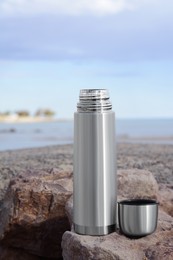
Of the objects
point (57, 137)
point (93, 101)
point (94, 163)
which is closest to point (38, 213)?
point (94, 163)

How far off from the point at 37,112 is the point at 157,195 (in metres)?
28.6

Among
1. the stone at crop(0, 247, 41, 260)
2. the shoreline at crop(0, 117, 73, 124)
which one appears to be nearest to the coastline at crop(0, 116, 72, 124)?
the shoreline at crop(0, 117, 73, 124)

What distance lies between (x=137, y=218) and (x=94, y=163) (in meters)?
0.33

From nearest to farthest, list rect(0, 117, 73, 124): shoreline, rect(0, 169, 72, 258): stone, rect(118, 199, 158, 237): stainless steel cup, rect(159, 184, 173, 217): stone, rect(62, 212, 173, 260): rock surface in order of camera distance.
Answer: rect(62, 212, 173, 260): rock surface
rect(118, 199, 158, 237): stainless steel cup
rect(0, 169, 72, 258): stone
rect(159, 184, 173, 217): stone
rect(0, 117, 73, 124): shoreline

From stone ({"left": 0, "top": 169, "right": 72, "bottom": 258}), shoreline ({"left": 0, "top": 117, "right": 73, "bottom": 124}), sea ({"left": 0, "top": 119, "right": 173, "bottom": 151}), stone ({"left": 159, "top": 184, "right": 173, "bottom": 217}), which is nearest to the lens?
stone ({"left": 0, "top": 169, "right": 72, "bottom": 258})

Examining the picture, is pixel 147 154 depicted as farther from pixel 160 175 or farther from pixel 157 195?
pixel 157 195

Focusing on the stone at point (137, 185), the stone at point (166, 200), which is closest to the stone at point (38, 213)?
the stone at point (137, 185)

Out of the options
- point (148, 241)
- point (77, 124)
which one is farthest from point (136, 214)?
point (77, 124)

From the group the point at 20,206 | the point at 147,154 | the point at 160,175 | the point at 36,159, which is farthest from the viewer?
the point at 147,154

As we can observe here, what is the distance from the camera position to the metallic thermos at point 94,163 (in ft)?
7.99

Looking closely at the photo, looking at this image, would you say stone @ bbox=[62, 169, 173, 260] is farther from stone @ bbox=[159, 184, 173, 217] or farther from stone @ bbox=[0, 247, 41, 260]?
stone @ bbox=[0, 247, 41, 260]

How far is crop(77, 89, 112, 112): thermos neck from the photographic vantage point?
2.46m

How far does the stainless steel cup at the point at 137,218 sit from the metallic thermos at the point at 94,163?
0.07 meters

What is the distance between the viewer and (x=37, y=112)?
31812 millimetres
